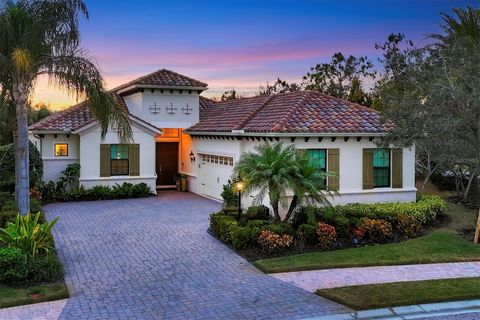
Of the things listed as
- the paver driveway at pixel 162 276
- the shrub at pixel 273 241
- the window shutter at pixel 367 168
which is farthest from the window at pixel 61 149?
the window shutter at pixel 367 168

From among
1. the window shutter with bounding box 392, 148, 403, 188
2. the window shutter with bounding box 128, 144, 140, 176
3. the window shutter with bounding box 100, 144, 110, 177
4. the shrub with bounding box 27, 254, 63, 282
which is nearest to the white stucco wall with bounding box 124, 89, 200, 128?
the window shutter with bounding box 128, 144, 140, 176

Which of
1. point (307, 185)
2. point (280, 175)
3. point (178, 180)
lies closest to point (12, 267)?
point (280, 175)

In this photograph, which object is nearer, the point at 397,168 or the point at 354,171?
the point at 354,171

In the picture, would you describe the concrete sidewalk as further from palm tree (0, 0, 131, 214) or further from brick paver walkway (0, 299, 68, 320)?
palm tree (0, 0, 131, 214)

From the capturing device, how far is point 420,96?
46.4 ft

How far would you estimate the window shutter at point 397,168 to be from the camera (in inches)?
721

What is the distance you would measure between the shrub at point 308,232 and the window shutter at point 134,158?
11.5m

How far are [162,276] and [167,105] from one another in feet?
49.7

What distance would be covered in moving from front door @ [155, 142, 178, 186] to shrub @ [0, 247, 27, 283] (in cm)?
1597

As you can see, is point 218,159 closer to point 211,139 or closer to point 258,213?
point 211,139

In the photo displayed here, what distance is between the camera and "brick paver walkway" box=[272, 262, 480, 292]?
10164 mm

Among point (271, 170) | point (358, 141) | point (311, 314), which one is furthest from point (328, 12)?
point (311, 314)

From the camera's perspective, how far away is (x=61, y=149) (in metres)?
22.2

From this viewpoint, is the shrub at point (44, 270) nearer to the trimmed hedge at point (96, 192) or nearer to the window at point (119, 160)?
the trimmed hedge at point (96, 192)
